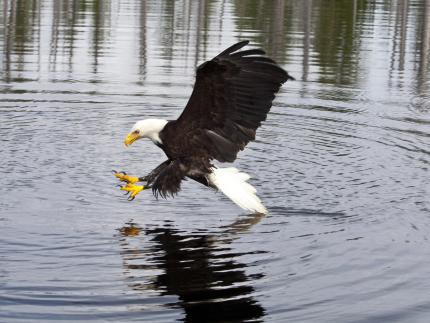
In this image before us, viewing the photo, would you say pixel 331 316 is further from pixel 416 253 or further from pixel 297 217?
pixel 297 217

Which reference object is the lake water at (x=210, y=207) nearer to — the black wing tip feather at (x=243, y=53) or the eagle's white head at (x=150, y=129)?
the eagle's white head at (x=150, y=129)

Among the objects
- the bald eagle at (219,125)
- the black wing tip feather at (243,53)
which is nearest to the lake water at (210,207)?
the bald eagle at (219,125)

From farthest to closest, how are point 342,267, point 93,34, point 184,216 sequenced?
point 93,34, point 184,216, point 342,267

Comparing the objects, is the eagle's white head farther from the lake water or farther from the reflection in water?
the reflection in water

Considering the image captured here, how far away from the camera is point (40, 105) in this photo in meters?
13.5

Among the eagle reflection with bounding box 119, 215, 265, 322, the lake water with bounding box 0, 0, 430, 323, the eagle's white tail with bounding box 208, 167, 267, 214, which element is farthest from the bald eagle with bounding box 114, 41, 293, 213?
the eagle reflection with bounding box 119, 215, 265, 322

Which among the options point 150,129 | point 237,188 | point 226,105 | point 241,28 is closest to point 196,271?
point 237,188

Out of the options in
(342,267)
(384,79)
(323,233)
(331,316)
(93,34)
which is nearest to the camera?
(331,316)

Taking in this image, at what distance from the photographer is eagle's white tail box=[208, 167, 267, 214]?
8.46m

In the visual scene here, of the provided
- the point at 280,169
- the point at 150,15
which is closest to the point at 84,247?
the point at 280,169

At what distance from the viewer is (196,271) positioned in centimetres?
715

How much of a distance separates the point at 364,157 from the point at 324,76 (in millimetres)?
6677

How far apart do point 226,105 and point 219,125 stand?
0.25 meters

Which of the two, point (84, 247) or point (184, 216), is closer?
point (84, 247)
